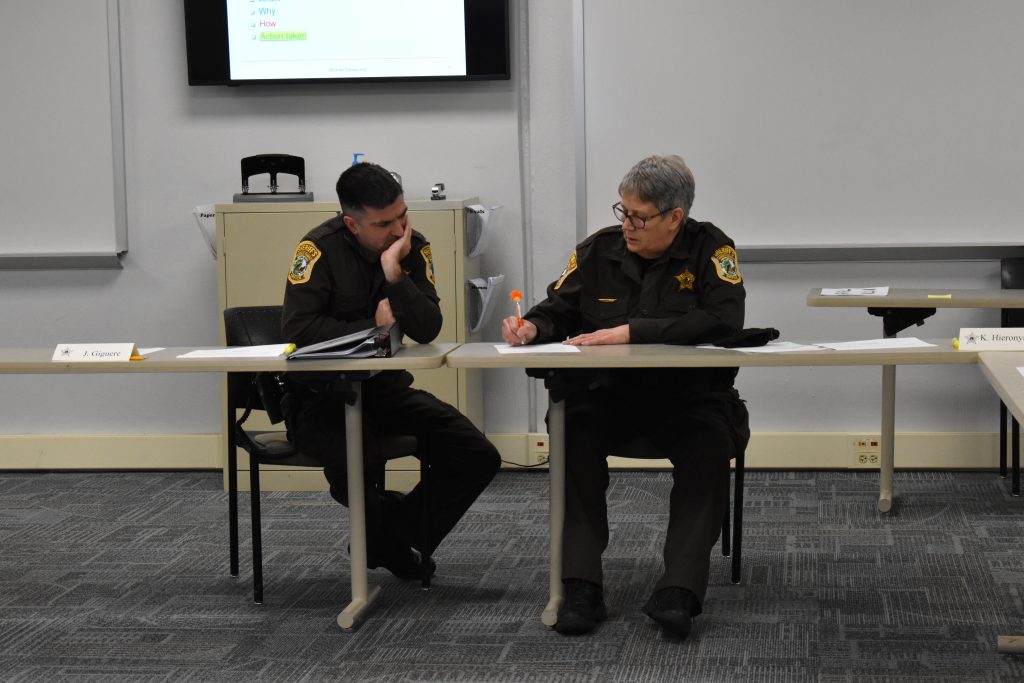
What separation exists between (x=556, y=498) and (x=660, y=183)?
2.73 feet

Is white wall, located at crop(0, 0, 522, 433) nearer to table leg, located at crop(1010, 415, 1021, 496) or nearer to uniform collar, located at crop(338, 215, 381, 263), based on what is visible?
uniform collar, located at crop(338, 215, 381, 263)

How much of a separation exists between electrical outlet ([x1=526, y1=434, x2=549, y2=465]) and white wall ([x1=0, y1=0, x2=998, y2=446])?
73mm

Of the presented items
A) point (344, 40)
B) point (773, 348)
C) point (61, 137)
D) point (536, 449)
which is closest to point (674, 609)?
point (773, 348)

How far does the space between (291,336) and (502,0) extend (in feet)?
6.43

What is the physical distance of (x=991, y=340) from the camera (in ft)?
9.13

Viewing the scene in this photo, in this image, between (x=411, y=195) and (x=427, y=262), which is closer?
(x=427, y=262)

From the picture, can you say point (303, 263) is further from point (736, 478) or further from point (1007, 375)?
point (1007, 375)

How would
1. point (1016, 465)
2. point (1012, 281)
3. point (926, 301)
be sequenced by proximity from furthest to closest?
point (1012, 281) < point (1016, 465) < point (926, 301)

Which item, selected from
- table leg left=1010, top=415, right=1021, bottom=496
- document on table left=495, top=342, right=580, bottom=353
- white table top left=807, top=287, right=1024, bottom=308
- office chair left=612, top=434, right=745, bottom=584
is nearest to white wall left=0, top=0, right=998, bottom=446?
table leg left=1010, top=415, right=1021, bottom=496

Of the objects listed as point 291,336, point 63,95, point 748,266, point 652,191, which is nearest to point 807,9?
point 748,266

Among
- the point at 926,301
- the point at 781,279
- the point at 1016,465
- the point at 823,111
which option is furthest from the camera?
the point at 781,279

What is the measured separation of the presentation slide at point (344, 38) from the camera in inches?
175

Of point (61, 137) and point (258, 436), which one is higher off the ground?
point (61, 137)

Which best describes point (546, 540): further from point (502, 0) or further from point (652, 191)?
point (502, 0)
